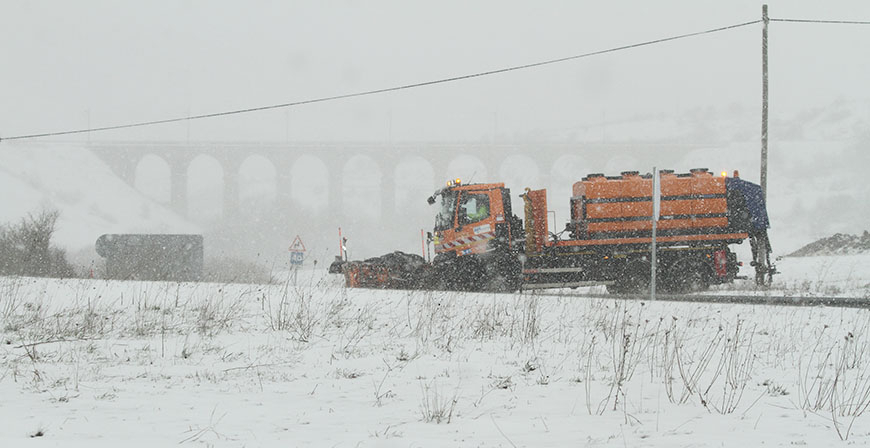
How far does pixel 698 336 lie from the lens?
7.89 metres

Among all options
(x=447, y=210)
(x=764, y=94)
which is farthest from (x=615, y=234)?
(x=764, y=94)

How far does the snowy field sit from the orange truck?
5.32 meters

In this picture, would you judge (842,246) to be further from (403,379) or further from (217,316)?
(403,379)

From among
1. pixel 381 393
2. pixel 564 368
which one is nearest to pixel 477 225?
pixel 564 368

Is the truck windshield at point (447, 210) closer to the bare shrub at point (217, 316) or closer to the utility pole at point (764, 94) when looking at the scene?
the bare shrub at point (217, 316)

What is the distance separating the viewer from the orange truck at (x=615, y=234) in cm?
1516

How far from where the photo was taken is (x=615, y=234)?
15.2m

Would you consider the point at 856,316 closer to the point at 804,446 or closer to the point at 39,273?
the point at 804,446

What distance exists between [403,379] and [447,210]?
10.4 metres

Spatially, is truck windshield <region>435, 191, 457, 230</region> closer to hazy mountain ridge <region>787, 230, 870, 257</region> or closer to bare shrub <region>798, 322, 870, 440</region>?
bare shrub <region>798, 322, 870, 440</region>

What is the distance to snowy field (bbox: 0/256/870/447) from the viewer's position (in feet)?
12.7

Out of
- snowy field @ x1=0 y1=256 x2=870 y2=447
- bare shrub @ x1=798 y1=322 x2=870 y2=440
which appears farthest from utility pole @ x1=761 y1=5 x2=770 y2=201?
bare shrub @ x1=798 y1=322 x2=870 y2=440

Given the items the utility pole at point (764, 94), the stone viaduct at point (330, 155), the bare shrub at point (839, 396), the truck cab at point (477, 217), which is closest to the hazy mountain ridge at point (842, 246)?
the utility pole at point (764, 94)

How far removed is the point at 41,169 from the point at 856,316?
112 metres
